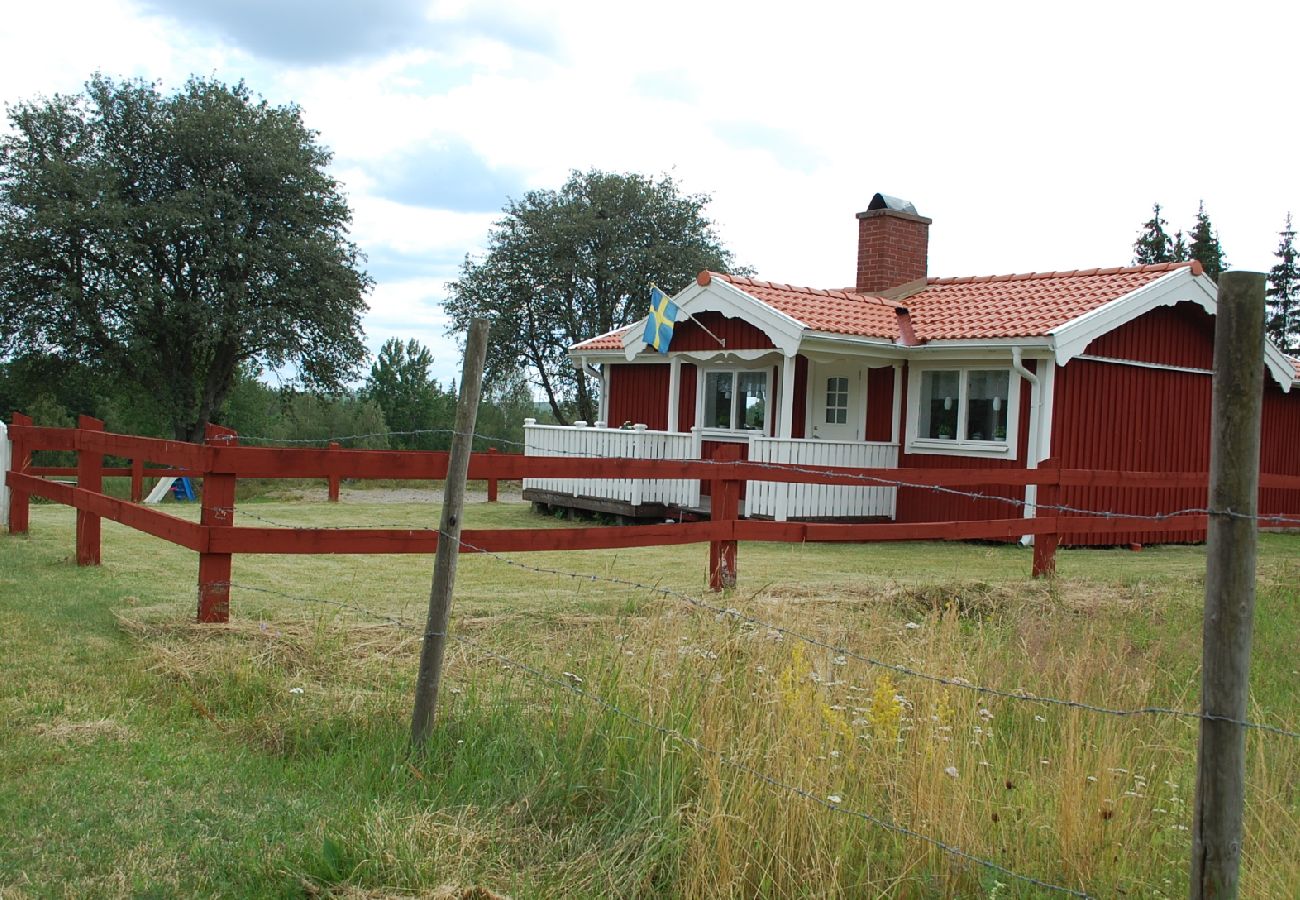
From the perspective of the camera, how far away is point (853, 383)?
18.1 metres

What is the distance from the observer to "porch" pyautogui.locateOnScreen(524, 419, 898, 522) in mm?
16234

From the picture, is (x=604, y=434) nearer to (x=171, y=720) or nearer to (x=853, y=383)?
(x=853, y=383)

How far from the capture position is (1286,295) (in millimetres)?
58000

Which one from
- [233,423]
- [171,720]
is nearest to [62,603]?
[171,720]

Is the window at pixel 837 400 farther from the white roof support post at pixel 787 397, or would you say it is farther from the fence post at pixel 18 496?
the fence post at pixel 18 496

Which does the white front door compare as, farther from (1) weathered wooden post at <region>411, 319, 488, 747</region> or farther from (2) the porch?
(1) weathered wooden post at <region>411, 319, 488, 747</region>

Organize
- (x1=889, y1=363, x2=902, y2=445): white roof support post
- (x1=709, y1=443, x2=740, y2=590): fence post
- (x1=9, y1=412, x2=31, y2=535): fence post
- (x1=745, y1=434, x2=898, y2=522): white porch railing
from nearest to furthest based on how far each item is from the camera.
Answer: (x1=709, y1=443, x2=740, y2=590): fence post → (x1=9, y1=412, x2=31, y2=535): fence post → (x1=745, y1=434, x2=898, y2=522): white porch railing → (x1=889, y1=363, x2=902, y2=445): white roof support post

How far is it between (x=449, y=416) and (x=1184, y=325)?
31.4 metres

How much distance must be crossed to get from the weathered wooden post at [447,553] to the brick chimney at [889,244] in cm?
1618

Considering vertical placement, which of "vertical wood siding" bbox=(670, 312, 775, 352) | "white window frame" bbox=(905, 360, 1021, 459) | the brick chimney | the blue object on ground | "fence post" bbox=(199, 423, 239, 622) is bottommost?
the blue object on ground

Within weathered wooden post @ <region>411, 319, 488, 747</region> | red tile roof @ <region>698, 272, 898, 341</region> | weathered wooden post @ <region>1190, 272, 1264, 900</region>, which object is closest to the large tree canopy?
red tile roof @ <region>698, 272, 898, 341</region>

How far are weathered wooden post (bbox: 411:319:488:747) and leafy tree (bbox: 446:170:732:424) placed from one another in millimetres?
36634

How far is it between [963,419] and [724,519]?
8567mm

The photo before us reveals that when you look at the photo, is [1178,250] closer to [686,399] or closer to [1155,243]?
[1155,243]
